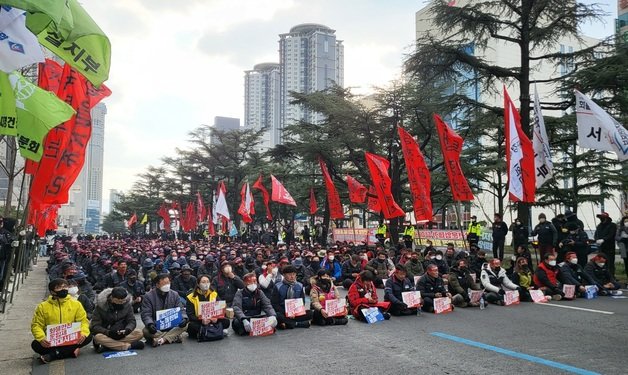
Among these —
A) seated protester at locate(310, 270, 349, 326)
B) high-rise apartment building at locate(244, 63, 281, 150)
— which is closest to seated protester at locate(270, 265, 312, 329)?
seated protester at locate(310, 270, 349, 326)

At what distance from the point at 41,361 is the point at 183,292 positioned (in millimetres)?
4509

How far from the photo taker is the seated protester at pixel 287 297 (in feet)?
29.8

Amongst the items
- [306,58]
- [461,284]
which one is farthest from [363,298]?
[306,58]

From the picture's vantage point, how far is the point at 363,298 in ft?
32.3

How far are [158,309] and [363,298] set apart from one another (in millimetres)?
3770

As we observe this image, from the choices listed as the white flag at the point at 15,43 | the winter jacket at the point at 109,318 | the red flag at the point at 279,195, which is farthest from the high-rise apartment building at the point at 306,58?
the white flag at the point at 15,43

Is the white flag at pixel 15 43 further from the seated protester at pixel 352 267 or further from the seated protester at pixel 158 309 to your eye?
the seated protester at pixel 352 267

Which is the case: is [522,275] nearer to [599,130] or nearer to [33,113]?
[599,130]

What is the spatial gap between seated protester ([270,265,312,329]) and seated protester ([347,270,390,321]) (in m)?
1.02

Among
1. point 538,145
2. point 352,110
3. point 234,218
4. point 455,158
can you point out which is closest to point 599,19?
point 538,145

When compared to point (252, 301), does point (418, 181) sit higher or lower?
higher

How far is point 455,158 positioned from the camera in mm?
15789

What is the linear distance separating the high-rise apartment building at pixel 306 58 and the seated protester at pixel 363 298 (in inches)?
4583

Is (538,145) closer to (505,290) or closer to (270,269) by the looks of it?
(505,290)
